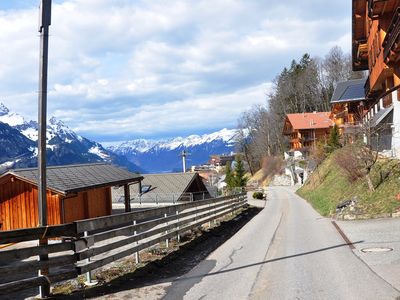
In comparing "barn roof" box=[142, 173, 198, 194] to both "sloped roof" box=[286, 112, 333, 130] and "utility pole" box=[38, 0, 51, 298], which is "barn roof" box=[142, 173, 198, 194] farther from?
"sloped roof" box=[286, 112, 333, 130]

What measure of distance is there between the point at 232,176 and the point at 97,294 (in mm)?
71309

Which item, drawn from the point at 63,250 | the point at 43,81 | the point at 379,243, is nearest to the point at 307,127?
the point at 379,243

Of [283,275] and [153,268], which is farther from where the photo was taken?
[153,268]

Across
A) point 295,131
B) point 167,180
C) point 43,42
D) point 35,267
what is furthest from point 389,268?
point 295,131

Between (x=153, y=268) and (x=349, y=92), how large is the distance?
60518 millimetres

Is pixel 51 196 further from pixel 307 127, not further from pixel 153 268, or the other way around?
pixel 307 127

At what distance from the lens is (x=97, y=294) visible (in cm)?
826

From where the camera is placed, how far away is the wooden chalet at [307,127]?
94062mm

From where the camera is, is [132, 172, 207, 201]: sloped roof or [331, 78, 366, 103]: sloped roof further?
[331, 78, 366, 103]: sloped roof

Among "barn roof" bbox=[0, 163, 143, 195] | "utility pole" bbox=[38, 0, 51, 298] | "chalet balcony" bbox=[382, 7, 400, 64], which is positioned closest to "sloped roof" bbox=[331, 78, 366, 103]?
"chalet balcony" bbox=[382, 7, 400, 64]

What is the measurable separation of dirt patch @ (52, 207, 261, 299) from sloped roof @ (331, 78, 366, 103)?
5157cm

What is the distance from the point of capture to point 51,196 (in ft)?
75.8

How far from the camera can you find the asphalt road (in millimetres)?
7957

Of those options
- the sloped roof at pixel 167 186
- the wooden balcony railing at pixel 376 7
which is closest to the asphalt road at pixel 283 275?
the wooden balcony railing at pixel 376 7
